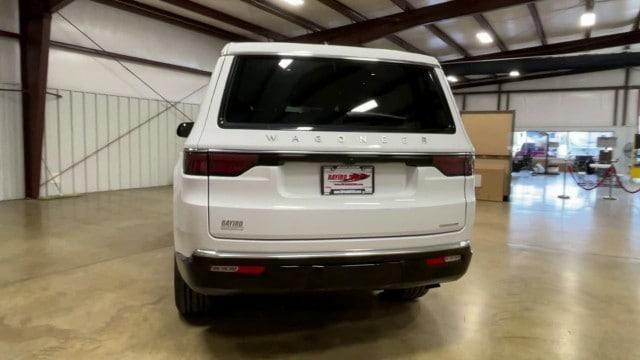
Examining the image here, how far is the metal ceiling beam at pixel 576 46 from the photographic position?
37.6 feet

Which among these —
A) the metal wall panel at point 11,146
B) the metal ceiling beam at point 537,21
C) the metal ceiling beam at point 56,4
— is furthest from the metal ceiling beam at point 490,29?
the metal wall panel at point 11,146

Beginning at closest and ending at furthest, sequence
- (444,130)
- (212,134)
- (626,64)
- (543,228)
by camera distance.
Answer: (212,134) < (444,130) < (543,228) < (626,64)

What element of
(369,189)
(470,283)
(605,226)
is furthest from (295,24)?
(369,189)

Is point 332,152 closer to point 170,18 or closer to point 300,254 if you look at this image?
point 300,254

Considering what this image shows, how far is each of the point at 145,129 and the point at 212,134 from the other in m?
8.79

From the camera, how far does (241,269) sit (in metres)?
1.78

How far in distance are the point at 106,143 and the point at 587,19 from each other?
10.9m

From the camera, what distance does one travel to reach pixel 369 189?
6.34 feet

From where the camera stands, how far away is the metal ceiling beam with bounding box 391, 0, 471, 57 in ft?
28.1

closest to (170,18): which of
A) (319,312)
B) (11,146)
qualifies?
(11,146)

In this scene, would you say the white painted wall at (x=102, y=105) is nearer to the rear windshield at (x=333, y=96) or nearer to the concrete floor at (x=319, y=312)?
the concrete floor at (x=319, y=312)

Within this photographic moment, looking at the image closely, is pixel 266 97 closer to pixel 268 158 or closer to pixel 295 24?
pixel 268 158

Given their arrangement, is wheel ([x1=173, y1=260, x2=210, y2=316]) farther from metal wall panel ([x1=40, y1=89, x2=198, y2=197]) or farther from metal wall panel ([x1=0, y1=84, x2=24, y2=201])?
metal wall panel ([x1=40, y1=89, x2=198, y2=197])

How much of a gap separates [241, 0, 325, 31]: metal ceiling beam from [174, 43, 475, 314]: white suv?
7.22 metres
